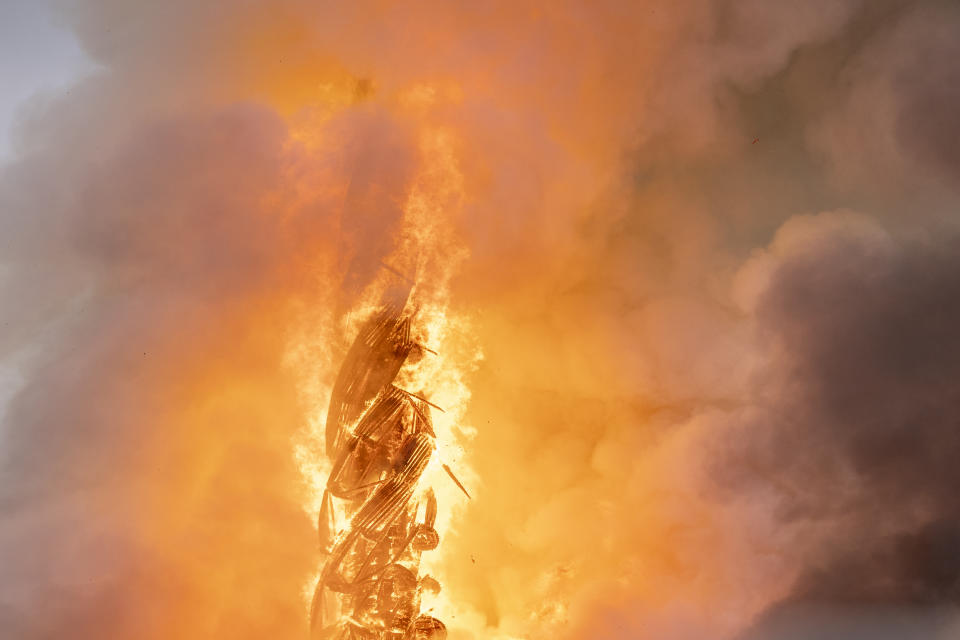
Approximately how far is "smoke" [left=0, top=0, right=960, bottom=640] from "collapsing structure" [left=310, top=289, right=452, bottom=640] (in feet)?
2.66

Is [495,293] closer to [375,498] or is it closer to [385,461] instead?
[385,461]

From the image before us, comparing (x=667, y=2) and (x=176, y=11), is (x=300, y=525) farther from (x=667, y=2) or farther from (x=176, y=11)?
(x=667, y=2)

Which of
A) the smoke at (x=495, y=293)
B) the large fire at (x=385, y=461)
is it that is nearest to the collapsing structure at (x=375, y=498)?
the large fire at (x=385, y=461)

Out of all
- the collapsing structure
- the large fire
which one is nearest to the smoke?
the large fire

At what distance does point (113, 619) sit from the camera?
7488mm

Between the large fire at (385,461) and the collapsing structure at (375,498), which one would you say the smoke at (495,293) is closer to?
the large fire at (385,461)

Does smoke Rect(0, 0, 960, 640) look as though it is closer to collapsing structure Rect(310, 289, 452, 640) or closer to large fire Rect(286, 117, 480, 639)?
large fire Rect(286, 117, 480, 639)

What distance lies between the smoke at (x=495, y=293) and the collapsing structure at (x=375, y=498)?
2.66 feet

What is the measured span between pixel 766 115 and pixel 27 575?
9.25m

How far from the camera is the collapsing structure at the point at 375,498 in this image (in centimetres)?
657

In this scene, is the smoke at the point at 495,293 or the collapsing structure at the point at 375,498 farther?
the smoke at the point at 495,293

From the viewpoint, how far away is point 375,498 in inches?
260

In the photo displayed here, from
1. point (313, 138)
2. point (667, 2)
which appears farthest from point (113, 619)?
point (667, 2)

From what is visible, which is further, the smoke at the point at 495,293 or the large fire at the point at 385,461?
the smoke at the point at 495,293
